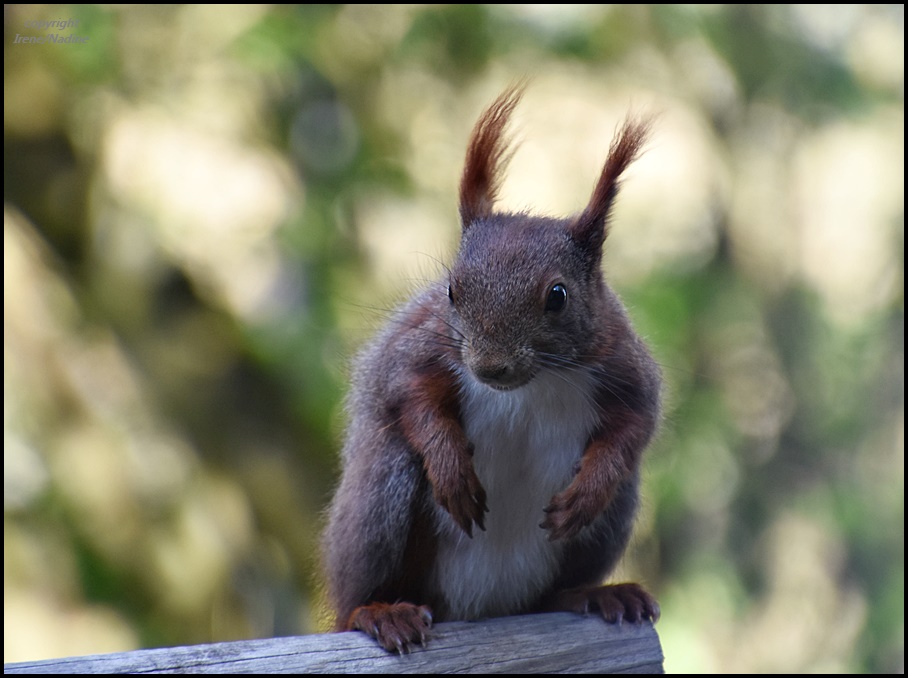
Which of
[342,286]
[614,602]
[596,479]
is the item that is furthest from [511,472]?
[342,286]

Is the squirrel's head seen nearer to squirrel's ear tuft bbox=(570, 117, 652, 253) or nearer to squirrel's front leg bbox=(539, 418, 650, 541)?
A: squirrel's ear tuft bbox=(570, 117, 652, 253)

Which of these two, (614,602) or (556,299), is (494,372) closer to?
(556,299)

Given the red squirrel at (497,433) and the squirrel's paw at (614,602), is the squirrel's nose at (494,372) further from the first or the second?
the squirrel's paw at (614,602)

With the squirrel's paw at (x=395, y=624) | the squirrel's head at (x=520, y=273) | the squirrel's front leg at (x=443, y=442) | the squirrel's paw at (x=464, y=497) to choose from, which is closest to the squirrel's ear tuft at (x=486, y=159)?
the squirrel's head at (x=520, y=273)

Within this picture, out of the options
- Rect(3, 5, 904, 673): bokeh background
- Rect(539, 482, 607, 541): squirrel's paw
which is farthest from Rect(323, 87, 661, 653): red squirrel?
Rect(3, 5, 904, 673): bokeh background

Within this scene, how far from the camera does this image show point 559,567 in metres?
2.48

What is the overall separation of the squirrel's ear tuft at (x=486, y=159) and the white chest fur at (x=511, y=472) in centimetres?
38

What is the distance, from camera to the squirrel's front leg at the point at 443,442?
2.07 meters

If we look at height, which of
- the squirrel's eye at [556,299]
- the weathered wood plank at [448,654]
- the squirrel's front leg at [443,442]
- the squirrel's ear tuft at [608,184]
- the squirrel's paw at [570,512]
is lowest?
the weathered wood plank at [448,654]

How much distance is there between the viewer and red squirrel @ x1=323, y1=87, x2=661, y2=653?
6.61 feet

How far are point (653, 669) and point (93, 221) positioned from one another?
314 cm

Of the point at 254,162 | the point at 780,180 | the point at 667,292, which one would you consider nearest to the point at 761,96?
the point at 780,180

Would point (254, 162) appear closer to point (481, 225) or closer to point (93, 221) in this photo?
point (93, 221)

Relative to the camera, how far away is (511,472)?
2.29 metres
